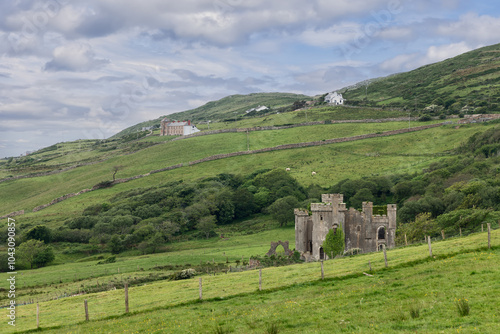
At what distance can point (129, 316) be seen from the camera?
2517cm

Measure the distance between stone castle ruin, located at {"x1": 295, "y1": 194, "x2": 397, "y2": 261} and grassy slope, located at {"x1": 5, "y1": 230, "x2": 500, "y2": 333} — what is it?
73.6ft

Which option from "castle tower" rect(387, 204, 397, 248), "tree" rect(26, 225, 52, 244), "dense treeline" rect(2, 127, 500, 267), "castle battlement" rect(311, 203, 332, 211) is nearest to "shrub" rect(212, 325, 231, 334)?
"castle battlement" rect(311, 203, 332, 211)

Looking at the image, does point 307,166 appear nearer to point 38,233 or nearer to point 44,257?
point 38,233

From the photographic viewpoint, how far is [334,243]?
51.4 meters

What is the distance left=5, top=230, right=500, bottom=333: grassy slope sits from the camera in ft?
52.5

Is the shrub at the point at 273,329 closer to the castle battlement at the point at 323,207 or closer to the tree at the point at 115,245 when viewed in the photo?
the castle battlement at the point at 323,207

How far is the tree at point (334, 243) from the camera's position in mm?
51188

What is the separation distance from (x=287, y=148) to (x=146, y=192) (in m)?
47.0

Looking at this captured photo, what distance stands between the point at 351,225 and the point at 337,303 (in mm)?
37496

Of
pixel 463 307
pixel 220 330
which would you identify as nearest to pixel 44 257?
pixel 220 330

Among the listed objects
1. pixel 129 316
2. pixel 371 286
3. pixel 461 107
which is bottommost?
pixel 129 316

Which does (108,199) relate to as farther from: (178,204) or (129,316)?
(129,316)

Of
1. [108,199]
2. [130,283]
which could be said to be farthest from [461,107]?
[130,283]

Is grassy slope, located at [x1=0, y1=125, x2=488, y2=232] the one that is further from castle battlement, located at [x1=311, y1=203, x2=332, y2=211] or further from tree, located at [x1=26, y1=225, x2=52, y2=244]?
castle battlement, located at [x1=311, y1=203, x2=332, y2=211]
